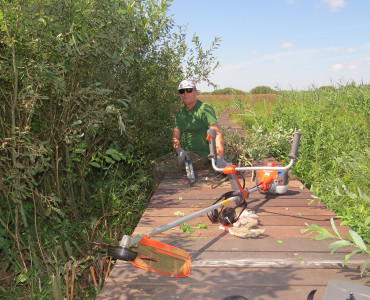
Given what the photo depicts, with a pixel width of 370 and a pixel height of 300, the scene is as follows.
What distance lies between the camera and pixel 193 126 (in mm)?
5113

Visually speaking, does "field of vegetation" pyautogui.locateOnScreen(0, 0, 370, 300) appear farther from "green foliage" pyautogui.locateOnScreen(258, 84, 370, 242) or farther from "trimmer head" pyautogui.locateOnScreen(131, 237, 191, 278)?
"trimmer head" pyautogui.locateOnScreen(131, 237, 191, 278)

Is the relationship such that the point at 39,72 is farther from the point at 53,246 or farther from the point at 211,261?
the point at 211,261

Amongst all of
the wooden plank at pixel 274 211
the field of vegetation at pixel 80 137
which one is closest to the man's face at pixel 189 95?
the field of vegetation at pixel 80 137

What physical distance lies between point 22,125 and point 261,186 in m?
2.76

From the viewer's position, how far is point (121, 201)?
4.89 meters

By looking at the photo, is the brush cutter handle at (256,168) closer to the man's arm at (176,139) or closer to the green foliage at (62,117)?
the green foliage at (62,117)

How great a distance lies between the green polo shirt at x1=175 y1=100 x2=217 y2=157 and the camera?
502 centimetres

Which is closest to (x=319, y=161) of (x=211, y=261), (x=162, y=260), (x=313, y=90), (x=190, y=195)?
(x=190, y=195)

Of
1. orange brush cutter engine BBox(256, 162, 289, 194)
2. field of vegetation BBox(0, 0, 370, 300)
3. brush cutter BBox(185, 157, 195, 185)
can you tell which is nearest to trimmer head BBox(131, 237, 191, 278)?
field of vegetation BBox(0, 0, 370, 300)

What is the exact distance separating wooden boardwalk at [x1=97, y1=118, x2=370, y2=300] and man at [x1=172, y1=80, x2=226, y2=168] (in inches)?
48.3

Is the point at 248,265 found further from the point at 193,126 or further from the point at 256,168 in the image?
the point at 193,126

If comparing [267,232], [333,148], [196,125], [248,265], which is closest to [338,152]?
[333,148]

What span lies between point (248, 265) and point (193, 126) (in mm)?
2791

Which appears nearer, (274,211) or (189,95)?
(274,211)
